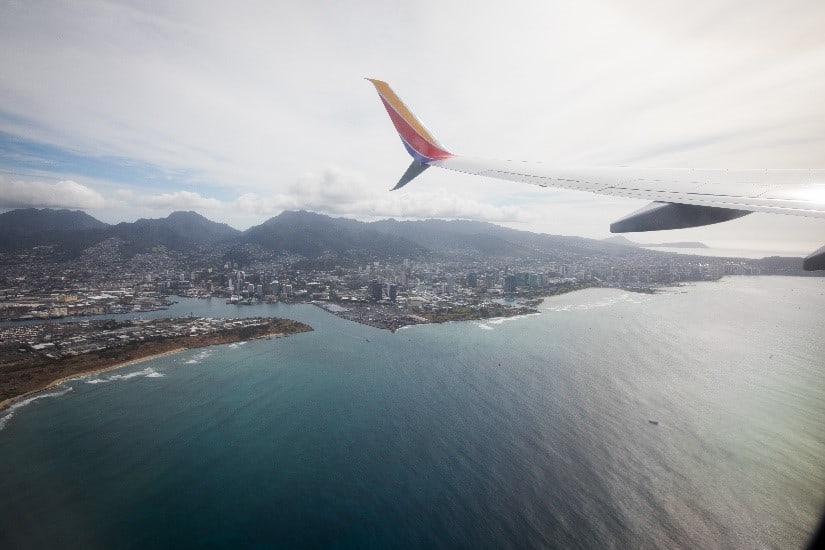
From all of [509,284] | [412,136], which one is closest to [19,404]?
[412,136]

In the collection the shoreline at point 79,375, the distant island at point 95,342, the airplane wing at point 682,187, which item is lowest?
the shoreline at point 79,375

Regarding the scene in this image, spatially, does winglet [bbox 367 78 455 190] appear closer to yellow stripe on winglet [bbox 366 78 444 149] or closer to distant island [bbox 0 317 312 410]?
yellow stripe on winglet [bbox 366 78 444 149]

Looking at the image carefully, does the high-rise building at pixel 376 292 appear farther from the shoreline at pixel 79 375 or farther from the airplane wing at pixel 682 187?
the airplane wing at pixel 682 187

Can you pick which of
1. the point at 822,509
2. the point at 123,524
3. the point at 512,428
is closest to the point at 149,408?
the point at 123,524

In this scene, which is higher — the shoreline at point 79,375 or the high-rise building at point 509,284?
the high-rise building at point 509,284

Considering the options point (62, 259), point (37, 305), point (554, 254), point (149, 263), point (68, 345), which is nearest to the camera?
point (68, 345)

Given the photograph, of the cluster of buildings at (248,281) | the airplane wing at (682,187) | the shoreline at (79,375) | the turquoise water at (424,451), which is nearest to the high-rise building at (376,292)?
the cluster of buildings at (248,281)

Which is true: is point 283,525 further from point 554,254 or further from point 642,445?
point 554,254

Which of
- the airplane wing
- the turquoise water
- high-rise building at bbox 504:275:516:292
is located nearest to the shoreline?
the turquoise water

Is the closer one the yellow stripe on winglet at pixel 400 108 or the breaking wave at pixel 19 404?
the yellow stripe on winglet at pixel 400 108
